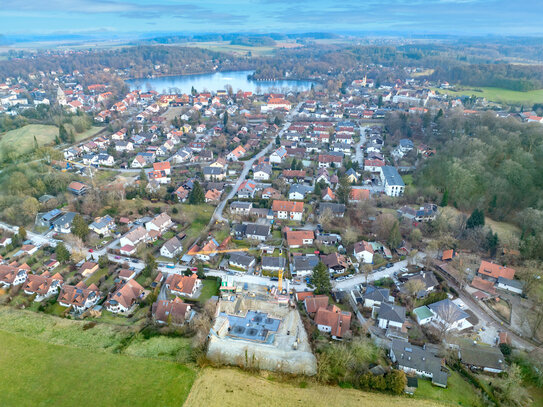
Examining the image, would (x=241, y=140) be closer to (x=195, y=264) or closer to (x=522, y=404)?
(x=195, y=264)

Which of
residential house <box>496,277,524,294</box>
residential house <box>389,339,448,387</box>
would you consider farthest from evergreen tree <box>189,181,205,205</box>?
residential house <box>496,277,524,294</box>

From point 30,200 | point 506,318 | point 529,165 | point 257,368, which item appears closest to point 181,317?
point 257,368

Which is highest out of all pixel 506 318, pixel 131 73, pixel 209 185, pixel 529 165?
pixel 131 73

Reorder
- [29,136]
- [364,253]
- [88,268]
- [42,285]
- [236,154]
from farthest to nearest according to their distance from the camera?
[29,136], [236,154], [364,253], [88,268], [42,285]

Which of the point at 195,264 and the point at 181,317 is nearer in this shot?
the point at 181,317

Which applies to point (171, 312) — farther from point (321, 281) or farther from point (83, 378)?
point (321, 281)

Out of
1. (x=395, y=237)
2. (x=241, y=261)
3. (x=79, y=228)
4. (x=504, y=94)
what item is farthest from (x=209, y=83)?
(x=395, y=237)
